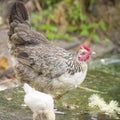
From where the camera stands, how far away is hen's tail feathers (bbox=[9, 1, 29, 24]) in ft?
20.9

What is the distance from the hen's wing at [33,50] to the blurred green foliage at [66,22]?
9.80 feet

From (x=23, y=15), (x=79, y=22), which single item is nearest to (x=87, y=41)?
(x=79, y=22)

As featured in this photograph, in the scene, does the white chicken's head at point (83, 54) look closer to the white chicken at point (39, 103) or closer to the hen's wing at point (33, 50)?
the hen's wing at point (33, 50)

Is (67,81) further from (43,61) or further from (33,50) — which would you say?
(33,50)

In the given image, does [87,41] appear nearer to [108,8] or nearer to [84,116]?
[108,8]

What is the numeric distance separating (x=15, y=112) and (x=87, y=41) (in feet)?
13.5

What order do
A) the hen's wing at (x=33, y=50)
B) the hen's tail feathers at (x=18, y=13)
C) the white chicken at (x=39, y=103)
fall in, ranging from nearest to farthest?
the white chicken at (x=39, y=103)
the hen's wing at (x=33, y=50)
the hen's tail feathers at (x=18, y=13)

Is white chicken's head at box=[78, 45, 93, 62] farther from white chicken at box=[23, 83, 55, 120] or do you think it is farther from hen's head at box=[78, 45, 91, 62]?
white chicken at box=[23, 83, 55, 120]

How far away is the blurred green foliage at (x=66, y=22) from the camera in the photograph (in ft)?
31.2

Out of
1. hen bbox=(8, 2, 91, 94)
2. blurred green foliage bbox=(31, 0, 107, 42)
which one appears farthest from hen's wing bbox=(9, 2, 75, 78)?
blurred green foliage bbox=(31, 0, 107, 42)

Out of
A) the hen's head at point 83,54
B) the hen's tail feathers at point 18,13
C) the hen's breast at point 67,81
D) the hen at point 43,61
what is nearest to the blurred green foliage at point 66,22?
the hen's tail feathers at point 18,13

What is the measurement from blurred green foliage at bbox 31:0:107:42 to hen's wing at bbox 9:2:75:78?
2.99 meters

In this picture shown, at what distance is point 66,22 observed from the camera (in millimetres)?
9820

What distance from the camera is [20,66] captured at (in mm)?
5980
